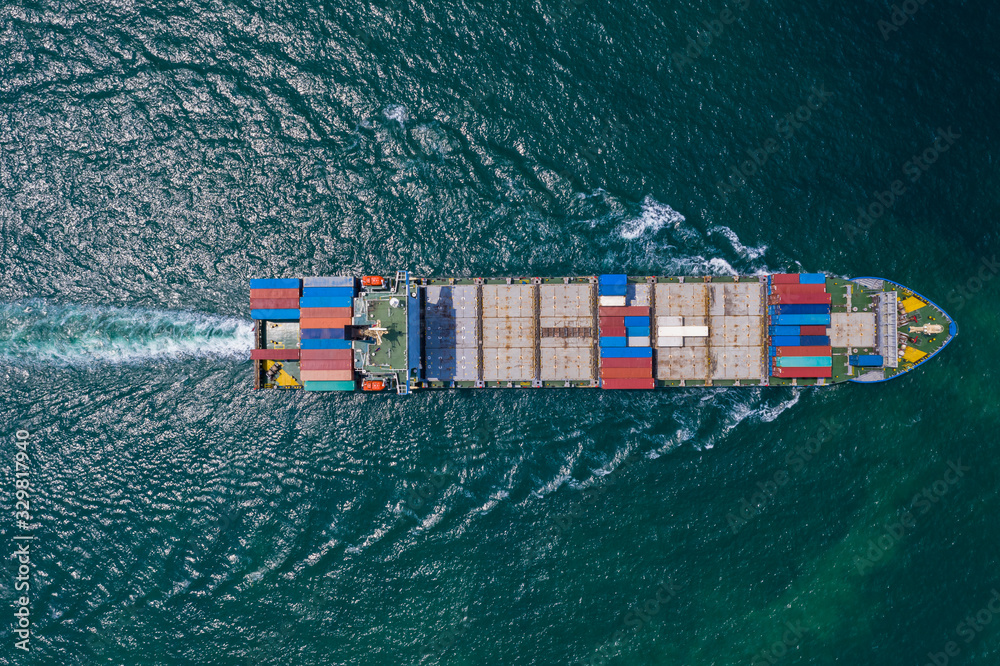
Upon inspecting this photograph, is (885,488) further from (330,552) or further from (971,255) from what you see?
(330,552)

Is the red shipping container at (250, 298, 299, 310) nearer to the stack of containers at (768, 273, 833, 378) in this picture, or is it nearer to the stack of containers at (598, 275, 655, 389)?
the stack of containers at (598, 275, 655, 389)

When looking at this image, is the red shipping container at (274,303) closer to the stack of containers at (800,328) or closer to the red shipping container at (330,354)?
the red shipping container at (330,354)

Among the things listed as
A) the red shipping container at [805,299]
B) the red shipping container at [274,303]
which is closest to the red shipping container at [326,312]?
the red shipping container at [274,303]

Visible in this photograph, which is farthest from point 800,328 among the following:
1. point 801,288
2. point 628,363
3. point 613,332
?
point 613,332

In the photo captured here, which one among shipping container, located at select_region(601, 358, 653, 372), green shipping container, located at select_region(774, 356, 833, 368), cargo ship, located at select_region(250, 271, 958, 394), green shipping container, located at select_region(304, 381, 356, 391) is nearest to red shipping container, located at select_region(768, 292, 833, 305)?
cargo ship, located at select_region(250, 271, 958, 394)

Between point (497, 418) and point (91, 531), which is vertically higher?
point (497, 418)

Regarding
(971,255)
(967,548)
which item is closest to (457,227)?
(971,255)

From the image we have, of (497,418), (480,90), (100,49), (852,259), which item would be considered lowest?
(497,418)
